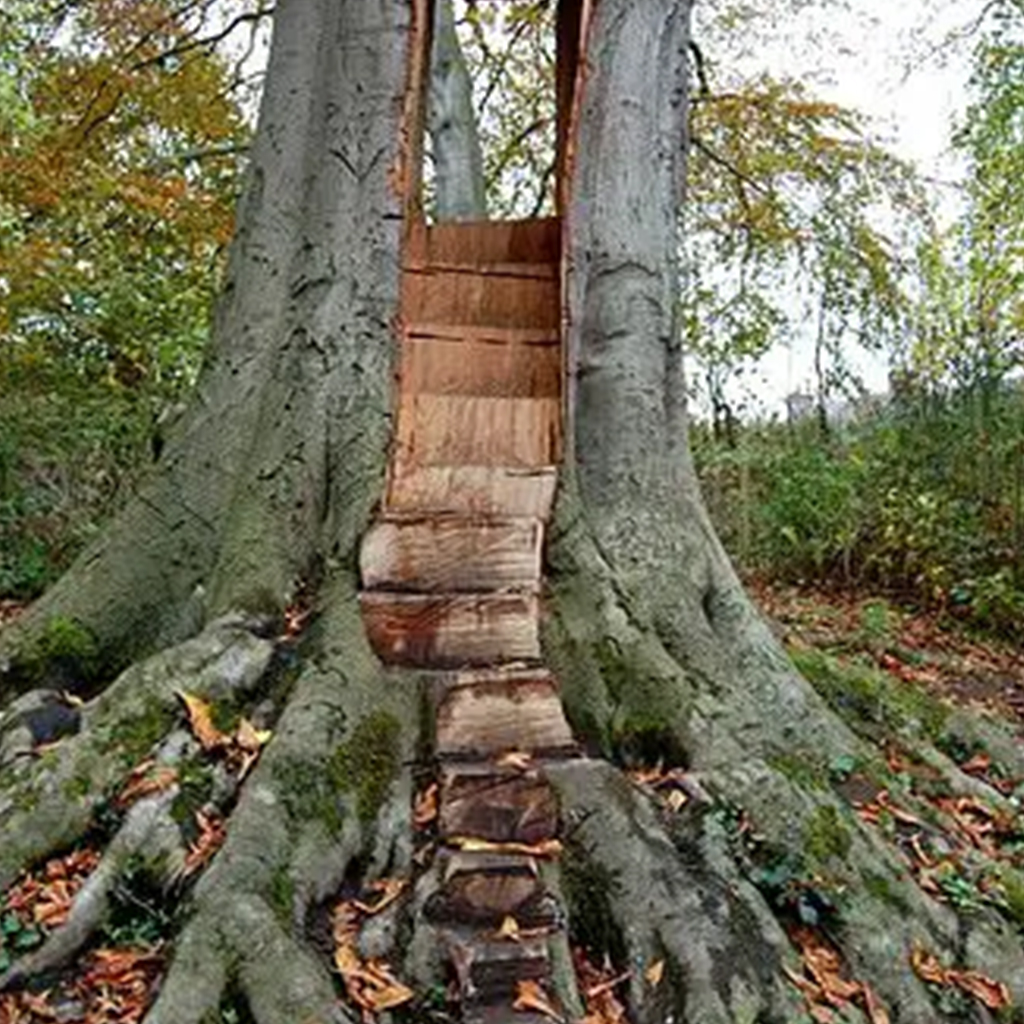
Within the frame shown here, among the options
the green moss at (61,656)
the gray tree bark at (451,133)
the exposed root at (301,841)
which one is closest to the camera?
the exposed root at (301,841)

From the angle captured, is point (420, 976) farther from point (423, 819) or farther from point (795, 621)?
point (795, 621)

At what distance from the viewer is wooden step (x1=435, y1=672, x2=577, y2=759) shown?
2943 mm

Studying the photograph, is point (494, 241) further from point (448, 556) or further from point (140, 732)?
point (140, 732)

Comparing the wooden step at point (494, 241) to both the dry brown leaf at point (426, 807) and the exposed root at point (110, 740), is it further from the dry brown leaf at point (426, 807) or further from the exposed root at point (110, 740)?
the dry brown leaf at point (426, 807)

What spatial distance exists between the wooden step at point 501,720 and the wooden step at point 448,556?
0.30 meters

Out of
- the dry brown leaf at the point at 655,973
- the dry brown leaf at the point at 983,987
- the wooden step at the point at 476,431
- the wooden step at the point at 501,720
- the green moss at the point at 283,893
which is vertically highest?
the wooden step at the point at 476,431

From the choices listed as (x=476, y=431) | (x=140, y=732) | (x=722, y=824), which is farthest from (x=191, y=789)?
(x=476, y=431)

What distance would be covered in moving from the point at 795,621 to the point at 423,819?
14.7 ft

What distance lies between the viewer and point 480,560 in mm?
3260

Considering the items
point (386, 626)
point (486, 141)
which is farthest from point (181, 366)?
point (486, 141)

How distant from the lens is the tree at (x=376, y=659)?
107 inches

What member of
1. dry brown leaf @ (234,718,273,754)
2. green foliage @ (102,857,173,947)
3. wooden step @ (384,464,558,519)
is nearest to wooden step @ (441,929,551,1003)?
green foliage @ (102,857,173,947)

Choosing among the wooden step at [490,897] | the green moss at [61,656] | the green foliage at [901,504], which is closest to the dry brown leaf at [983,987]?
the wooden step at [490,897]

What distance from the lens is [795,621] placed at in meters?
7.00
